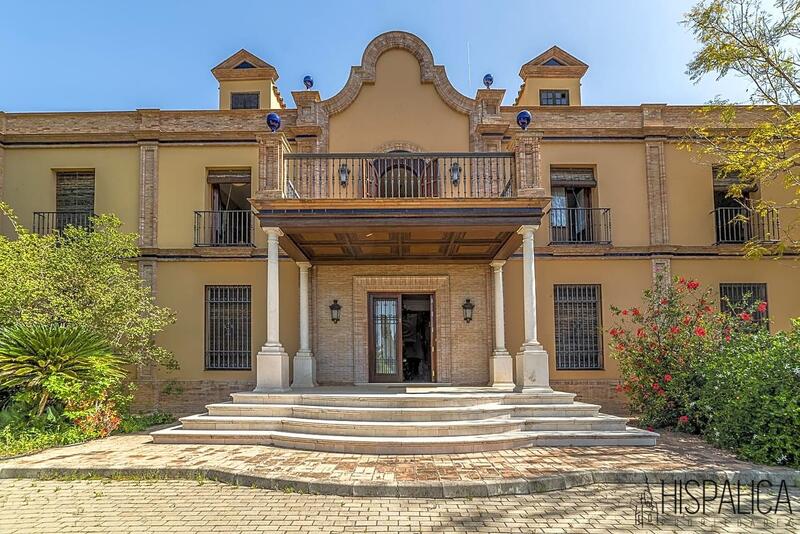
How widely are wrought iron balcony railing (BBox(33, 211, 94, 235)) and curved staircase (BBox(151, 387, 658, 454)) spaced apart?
6.67 meters

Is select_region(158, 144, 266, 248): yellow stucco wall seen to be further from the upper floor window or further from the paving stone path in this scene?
the upper floor window

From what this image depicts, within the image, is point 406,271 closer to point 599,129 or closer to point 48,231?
point 599,129

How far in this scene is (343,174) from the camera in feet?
41.8

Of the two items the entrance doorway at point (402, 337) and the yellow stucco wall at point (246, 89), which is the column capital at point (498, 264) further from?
the yellow stucco wall at point (246, 89)

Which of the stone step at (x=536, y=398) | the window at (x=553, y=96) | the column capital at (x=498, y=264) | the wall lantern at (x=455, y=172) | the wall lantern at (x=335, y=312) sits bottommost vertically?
the stone step at (x=536, y=398)

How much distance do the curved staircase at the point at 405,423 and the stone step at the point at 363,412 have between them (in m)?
0.02

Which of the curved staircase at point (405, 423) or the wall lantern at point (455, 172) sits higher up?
the wall lantern at point (455, 172)

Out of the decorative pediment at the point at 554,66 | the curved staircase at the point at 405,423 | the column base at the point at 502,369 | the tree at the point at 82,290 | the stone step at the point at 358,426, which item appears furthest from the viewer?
the decorative pediment at the point at 554,66

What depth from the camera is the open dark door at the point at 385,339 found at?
12781mm

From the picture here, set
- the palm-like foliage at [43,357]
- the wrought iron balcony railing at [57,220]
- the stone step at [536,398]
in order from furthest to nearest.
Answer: the wrought iron balcony railing at [57,220] → the stone step at [536,398] → the palm-like foliage at [43,357]

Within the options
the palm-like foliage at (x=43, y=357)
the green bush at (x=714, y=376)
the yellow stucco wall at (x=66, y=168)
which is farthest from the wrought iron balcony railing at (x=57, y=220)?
the green bush at (x=714, y=376)

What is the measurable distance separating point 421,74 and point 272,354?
286 inches

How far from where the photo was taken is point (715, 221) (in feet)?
43.4

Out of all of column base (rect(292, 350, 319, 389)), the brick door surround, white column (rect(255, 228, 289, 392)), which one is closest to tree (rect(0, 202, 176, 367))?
column base (rect(292, 350, 319, 389))
